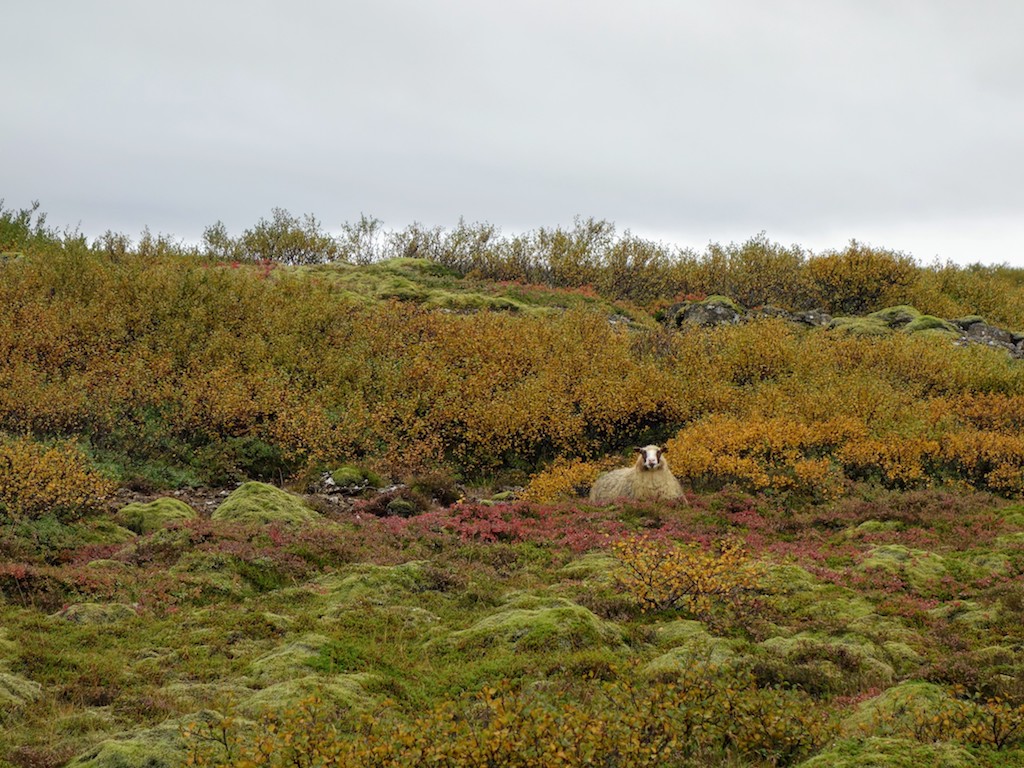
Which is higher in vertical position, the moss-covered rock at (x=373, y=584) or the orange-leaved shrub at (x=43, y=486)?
the orange-leaved shrub at (x=43, y=486)

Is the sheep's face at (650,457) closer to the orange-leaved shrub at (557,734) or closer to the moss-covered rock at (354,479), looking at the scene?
the moss-covered rock at (354,479)

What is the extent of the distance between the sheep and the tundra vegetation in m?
0.99

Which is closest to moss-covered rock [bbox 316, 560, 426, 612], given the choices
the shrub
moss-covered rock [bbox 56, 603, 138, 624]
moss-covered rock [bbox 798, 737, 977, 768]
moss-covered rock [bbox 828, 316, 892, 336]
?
moss-covered rock [bbox 56, 603, 138, 624]

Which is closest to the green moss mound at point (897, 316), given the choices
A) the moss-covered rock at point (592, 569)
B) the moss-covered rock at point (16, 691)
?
the moss-covered rock at point (592, 569)

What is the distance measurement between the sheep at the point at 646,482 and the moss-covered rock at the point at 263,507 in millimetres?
8500

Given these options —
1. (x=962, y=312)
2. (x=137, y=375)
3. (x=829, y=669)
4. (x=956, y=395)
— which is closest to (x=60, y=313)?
(x=137, y=375)

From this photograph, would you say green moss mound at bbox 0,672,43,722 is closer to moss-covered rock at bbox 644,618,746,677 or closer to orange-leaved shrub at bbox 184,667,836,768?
orange-leaved shrub at bbox 184,667,836,768

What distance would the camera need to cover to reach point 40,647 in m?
10.7

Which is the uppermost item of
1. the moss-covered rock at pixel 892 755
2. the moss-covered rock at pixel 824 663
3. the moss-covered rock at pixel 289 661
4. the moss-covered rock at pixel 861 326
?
the moss-covered rock at pixel 861 326

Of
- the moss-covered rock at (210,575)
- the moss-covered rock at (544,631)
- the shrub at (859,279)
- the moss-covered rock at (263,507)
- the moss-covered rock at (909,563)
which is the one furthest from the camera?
the shrub at (859,279)

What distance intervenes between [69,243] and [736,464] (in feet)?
128

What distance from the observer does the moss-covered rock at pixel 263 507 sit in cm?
1912

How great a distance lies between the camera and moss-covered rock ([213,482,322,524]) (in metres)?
19.1

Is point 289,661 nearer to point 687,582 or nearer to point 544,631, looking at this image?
point 544,631
